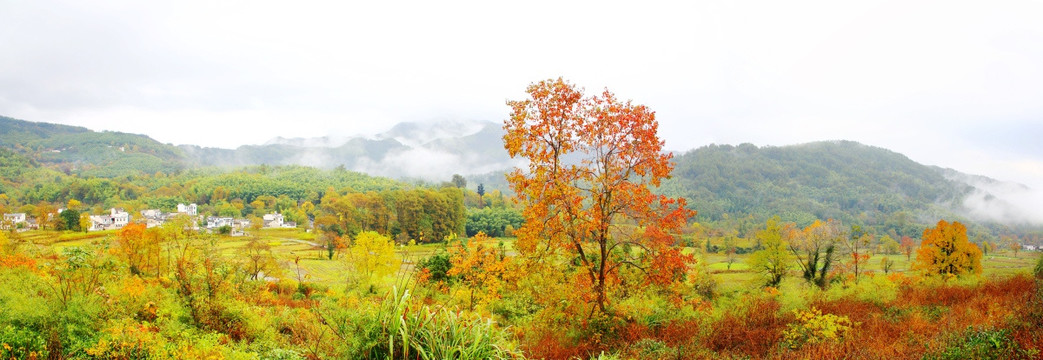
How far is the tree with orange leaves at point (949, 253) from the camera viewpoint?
26453mm

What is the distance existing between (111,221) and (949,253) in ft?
327

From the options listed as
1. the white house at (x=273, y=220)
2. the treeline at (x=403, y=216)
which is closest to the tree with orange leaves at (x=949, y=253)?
the treeline at (x=403, y=216)

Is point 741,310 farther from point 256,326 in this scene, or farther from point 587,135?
point 256,326

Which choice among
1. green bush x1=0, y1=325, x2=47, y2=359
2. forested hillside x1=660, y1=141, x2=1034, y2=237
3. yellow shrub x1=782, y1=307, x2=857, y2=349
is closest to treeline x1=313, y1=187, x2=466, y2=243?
green bush x1=0, y1=325, x2=47, y2=359

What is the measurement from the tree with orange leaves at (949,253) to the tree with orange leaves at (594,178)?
27100 mm

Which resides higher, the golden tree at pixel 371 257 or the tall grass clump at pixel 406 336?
the tall grass clump at pixel 406 336

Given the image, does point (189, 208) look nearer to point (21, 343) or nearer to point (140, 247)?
point (140, 247)

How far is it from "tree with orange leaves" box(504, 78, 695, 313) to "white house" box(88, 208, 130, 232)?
261ft

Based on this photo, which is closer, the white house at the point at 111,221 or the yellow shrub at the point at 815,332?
the yellow shrub at the point at 815,332

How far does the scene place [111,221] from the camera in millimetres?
73812

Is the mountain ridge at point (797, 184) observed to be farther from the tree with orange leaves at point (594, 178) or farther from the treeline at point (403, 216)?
the tree with orange leaves at point (594, 178)

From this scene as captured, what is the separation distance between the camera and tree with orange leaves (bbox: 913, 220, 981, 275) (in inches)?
1041

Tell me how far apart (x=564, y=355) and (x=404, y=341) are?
4.05m

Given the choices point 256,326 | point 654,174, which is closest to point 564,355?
point 654,174
